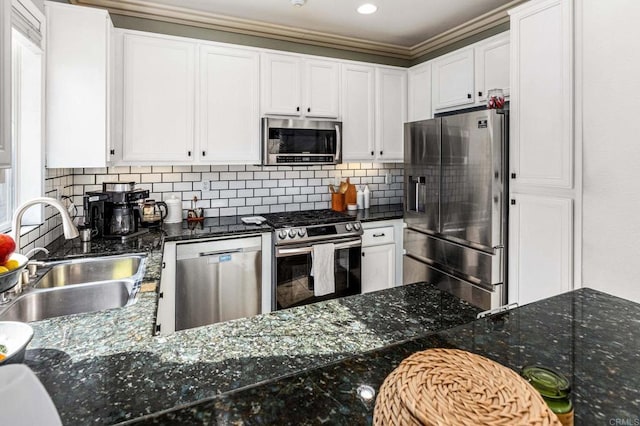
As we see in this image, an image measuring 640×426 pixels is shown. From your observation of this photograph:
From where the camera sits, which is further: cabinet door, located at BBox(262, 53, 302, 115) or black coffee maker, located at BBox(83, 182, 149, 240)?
cabinet door, located at BBox(262, 53, 302, 115)

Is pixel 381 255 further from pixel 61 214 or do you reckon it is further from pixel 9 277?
pixel 9 277

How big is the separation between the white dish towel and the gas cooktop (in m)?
0.22

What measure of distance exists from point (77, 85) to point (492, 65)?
9.93 ft

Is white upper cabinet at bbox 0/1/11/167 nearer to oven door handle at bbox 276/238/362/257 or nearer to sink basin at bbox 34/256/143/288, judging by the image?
sink basin at bbox 34/256/143/288

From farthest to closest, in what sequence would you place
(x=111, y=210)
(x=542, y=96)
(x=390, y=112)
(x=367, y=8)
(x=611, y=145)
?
(x=390, y=112)
(x=367, y=8)
(x=111, y=210)
(x=542, y=96)
(x=611, y=145)

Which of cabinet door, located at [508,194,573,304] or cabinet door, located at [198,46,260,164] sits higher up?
cabinet door, located at [198,46,260,164]

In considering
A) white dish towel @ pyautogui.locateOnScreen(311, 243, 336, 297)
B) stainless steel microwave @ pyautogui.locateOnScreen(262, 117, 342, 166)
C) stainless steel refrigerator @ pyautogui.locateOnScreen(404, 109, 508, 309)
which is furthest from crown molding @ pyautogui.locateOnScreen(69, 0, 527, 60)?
white dish towel @ pyautogui.locateOnScreen(311, 243, 336, 297)

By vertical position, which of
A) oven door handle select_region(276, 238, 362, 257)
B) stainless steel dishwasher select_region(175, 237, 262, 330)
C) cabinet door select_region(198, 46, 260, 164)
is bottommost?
stainless steel dishwasher select_region(175, 237, 262, 330)

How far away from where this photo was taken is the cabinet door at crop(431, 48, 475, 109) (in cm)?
314

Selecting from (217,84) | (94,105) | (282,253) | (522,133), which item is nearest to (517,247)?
(522,133)

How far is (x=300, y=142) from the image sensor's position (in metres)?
3.25

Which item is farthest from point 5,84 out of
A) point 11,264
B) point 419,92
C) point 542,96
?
point 419,92

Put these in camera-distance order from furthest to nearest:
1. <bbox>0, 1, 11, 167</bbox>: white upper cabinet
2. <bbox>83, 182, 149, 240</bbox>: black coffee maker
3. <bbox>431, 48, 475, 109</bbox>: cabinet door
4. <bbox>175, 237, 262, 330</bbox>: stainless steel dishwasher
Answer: <bbox>431, 48, 475, 109</bbox>: cabinet door
<bbox>175, 237, 262, 330</bbox>: stainless steel dishwasher
<bbox>83, 182, 149, 240</bbox>: black coffee maker
<bbox>0, 1, 11, 167</bbox>: white upper cabinet

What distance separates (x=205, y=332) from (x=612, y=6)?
2.55m
